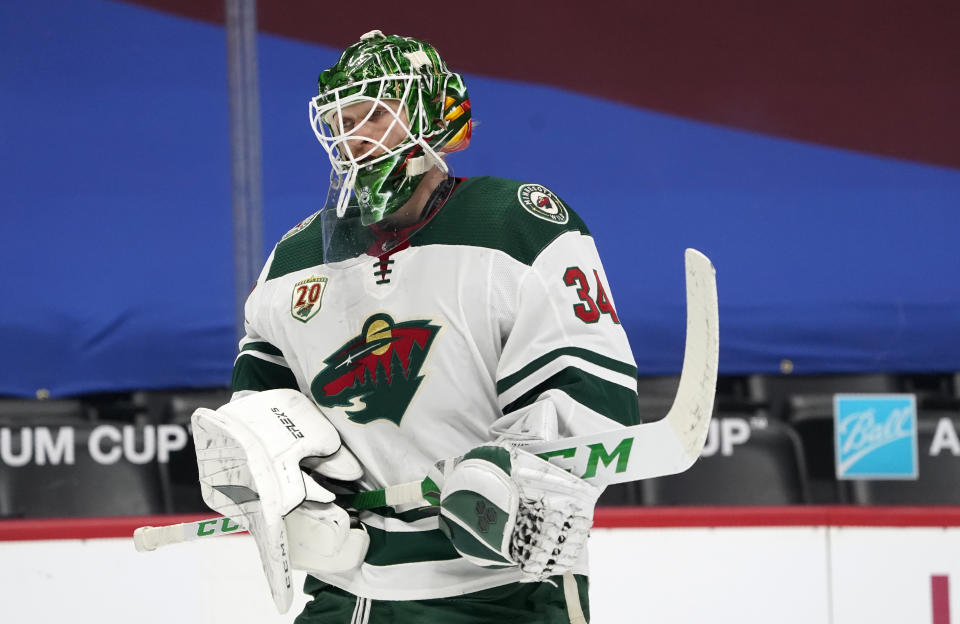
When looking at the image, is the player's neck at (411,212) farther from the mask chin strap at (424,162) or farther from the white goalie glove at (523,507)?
the white goalie glove at (523,507)

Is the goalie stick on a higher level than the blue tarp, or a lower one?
lower

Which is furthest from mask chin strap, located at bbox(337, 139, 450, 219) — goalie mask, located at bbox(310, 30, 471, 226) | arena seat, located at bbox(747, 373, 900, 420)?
arena seat, located at bbox(747, 373, 900, 420)

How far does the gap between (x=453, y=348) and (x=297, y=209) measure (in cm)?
175

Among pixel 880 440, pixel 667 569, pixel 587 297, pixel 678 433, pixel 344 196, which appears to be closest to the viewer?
pixel 678 433

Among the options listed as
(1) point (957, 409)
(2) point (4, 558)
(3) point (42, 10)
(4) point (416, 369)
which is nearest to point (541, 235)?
(4) point (416, 369)

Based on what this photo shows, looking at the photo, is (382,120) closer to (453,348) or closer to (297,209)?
(453,348)

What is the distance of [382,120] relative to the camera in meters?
1.42

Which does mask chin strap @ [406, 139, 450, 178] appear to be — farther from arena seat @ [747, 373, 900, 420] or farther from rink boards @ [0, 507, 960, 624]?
arena seat @ [747, 373, 900, 420]

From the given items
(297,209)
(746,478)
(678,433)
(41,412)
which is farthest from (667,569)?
(41,412)

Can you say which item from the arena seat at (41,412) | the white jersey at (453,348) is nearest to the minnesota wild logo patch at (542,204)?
→ the white jersey at (453,348)

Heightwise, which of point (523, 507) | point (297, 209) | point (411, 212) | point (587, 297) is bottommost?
point (523, 507)

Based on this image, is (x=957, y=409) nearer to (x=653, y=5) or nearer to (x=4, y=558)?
(x=653, y=5)

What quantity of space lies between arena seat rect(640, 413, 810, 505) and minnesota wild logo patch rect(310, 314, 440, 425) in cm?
156

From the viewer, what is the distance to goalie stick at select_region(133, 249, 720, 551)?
1148mm
